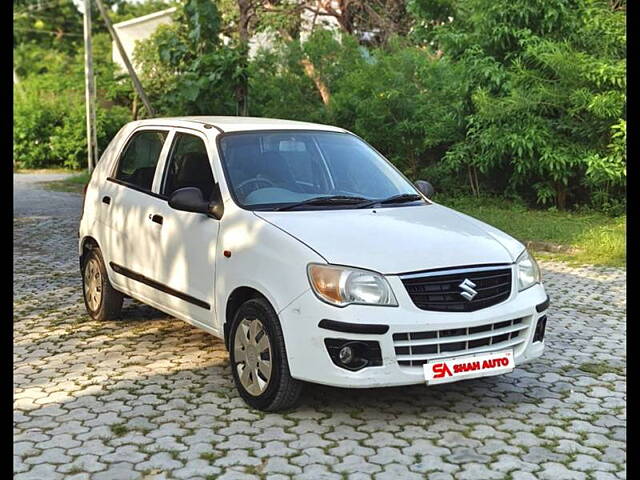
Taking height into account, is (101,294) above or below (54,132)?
below

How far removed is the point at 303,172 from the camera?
20.5 ft

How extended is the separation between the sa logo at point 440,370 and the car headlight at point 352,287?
0.44 metres

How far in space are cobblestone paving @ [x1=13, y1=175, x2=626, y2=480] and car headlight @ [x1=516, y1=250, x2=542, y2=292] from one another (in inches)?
30.8

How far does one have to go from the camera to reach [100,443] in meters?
4.91

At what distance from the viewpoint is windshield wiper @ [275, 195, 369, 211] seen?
229 inches

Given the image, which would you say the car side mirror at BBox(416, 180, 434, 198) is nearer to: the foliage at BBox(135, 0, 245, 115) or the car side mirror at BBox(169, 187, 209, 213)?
the car side mirror at BBox(169, 187, 209, 213)

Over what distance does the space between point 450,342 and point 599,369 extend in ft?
6.60

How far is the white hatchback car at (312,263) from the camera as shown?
496 centimetres

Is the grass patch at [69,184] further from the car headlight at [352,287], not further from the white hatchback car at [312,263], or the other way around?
the car headlight at [352,287]

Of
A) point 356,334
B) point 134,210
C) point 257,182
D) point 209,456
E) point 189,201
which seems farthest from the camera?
point 134,210

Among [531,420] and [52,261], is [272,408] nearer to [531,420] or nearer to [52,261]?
[531,420]

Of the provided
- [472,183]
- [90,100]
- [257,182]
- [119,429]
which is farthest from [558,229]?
[90,100]

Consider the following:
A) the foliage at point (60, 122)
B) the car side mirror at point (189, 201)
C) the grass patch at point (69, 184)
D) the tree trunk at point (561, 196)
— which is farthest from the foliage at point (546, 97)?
the foliage at point (60, 122)

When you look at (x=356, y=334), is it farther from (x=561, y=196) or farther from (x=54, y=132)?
(x=54, y=132)
